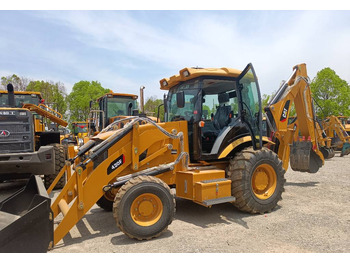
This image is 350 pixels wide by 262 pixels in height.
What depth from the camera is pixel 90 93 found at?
3766 cm

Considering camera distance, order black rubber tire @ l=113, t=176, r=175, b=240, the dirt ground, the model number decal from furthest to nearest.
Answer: the model number decal → black rubber tire @ l=113, t=176, r=175, b=240 → the dirt ground

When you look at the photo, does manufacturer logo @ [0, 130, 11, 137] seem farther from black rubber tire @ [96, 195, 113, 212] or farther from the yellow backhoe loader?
the yellow backhoe loader

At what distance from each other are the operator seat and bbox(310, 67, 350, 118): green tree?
104 ft

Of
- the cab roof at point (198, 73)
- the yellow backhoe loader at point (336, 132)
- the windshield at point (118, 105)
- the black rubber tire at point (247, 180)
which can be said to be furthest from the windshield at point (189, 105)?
the yellow backhoe loader at point (336, 132)

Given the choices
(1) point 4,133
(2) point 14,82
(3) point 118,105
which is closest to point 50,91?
(2) point 14,82

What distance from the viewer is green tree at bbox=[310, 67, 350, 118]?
34.2m

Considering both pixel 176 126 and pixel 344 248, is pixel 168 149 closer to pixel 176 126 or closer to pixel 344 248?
pixel 176 126

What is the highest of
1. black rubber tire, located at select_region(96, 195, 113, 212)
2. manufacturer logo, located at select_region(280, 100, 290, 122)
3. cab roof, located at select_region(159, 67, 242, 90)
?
cab roof, located at select_region(159, 67, 242, 90)

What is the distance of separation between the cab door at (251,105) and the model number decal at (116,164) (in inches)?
99.2

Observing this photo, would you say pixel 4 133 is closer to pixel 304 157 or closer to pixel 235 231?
pixel 235 231

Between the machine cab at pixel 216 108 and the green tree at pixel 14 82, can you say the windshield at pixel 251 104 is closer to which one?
the machine cab at pixel 216 108

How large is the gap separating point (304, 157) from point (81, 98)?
33442 millimetres

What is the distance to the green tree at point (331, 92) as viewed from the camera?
3416 cm

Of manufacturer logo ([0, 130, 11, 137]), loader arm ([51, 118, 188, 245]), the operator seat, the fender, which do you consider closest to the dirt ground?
loader arm ([51, 118, 188, 245])
